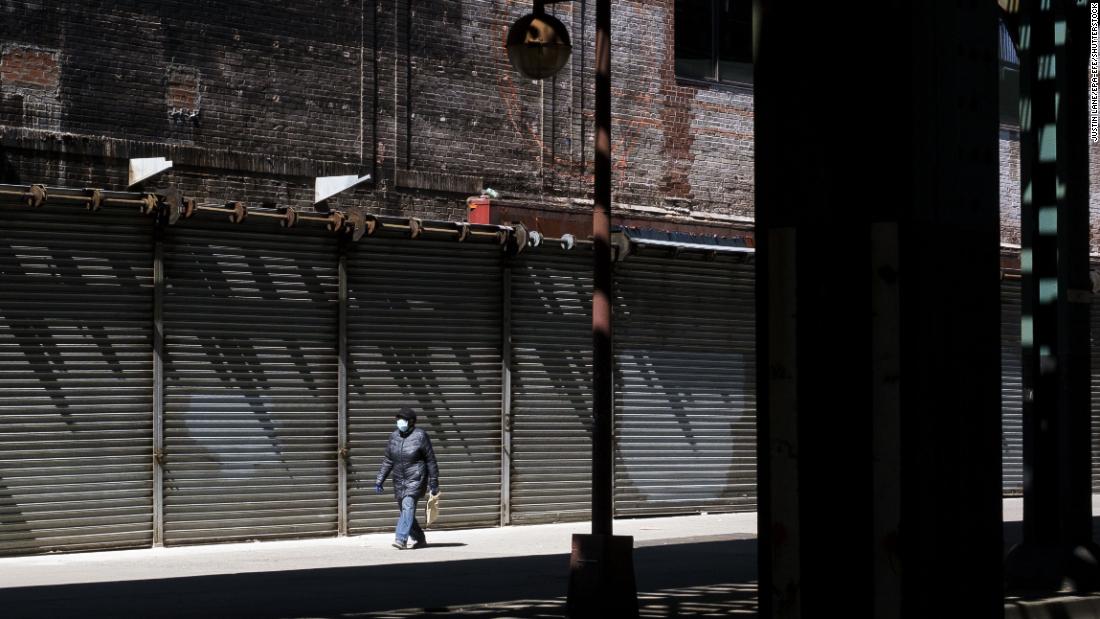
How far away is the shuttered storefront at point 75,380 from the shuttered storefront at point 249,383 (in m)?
0.40

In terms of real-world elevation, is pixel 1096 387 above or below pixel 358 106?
below

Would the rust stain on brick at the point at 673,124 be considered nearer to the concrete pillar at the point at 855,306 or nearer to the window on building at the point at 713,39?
the window on building at the point at 713,39

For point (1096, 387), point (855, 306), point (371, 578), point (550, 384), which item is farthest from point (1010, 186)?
point (855, 306)

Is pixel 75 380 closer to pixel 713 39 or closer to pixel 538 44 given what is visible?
pixel 538 44

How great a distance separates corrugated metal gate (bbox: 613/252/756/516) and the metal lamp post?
10.6m

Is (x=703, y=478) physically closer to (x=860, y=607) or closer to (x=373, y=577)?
(x=373, y=577)

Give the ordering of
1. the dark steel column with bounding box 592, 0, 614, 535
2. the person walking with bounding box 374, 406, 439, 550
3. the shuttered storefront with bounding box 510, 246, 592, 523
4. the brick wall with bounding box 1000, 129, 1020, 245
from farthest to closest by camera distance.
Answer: the brick wall with bounding box 1000, 129, 1020, 245 → the shuttered storefront with bounding box 510, 246, 592, 523 → the person walking with bounding box 374, 406, 439, 550 → the dark steel column with bounding box 592, 0, 614, 535

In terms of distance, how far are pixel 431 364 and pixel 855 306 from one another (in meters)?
17.3

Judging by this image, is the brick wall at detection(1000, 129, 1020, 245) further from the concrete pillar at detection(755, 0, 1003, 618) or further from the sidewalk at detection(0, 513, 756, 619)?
the concrete pillar at detection(755, 0, 1003, 618)

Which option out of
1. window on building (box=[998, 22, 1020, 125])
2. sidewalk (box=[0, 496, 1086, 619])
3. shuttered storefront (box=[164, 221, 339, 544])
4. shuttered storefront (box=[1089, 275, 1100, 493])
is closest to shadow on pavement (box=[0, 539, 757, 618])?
sidewalk (box=[0, 496, 1086, 619])

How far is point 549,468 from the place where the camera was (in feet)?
78.8

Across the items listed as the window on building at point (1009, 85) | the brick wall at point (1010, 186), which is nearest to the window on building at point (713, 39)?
the window on building at point (1009, 85)

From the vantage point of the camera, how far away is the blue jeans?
2042 cm

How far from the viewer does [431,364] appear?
2261 centimetres
